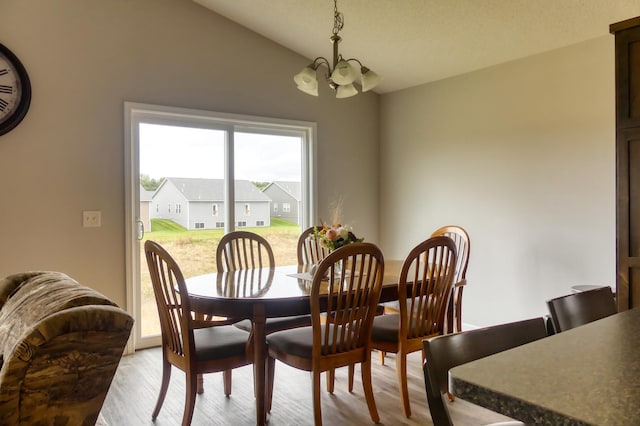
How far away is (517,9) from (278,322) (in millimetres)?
2650

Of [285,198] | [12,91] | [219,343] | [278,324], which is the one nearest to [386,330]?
[278,324]

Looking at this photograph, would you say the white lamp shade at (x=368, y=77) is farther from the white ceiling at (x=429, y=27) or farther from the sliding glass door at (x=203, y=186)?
the sliding glass door at (x=203, y=186)

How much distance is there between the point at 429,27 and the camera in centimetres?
371

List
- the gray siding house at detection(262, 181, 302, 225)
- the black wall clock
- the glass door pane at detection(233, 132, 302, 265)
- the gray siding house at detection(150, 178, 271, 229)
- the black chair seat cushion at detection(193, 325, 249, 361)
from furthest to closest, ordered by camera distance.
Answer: the gray siding house at detection(262, 181, 302, 225)
the glass door pane at detection(233, 132, 302, 265)
the gray siding house at detection(150, 178, 271, 229)
the black wall clock
the black chair seat cushion at detection(193, 325, 249, 361)

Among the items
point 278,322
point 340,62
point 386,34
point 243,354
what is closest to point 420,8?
point 386,34

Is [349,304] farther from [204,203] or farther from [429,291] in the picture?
[204,203]

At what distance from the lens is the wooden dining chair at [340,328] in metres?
2.33

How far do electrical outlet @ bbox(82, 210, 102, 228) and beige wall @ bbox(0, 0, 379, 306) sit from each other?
3cm

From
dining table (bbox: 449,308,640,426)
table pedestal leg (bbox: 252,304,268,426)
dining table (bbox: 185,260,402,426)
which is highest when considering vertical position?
dining table (bbox: 449,308,640,426)

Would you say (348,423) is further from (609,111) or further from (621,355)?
(609,111)

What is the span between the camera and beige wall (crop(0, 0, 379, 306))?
11.2 ft

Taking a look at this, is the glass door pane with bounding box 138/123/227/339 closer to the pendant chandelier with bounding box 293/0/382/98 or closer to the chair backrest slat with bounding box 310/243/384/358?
the pendant chandelier with bounding box 293/0/382/98

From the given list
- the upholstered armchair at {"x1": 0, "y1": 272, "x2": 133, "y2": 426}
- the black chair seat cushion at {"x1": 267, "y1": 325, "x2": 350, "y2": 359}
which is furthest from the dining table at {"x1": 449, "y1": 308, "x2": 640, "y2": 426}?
the black chair seat cushion at {"x1": 267, "y1": 325, "x2": 350, "y2": 359}

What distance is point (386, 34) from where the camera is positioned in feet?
A: 13.0
